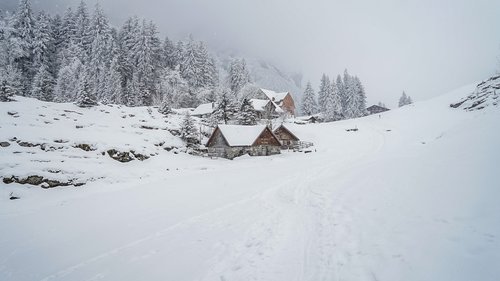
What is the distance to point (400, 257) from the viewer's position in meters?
5.86

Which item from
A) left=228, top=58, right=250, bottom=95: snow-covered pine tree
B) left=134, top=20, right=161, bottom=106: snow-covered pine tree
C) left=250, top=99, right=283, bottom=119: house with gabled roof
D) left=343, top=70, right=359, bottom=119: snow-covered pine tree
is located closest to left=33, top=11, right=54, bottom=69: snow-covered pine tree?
left=134, top=20, right=161, bottom=106: snow-covered pine tree

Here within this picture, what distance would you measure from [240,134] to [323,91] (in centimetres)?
5149

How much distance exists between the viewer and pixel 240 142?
41125 millimetres

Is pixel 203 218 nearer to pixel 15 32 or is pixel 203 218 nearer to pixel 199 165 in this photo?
pixel 199 165

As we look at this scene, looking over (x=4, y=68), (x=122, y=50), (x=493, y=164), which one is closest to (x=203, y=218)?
(x=493, y=164)

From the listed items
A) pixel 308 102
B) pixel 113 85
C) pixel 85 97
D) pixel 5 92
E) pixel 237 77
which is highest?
pixel 237 77

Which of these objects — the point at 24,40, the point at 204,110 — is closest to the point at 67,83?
the point at 24,40

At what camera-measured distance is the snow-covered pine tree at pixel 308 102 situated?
84.9m

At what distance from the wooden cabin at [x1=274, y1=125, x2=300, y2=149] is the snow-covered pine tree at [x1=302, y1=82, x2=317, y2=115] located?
37.8m

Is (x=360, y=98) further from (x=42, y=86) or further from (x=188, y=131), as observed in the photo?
(x=42, y=86)

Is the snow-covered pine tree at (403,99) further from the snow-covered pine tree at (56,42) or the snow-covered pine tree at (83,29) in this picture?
the snow-covered pine tree at (56,42)

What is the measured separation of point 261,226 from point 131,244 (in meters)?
4.81

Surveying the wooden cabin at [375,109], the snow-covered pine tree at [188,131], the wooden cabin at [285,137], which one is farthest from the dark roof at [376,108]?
the snow-covered pine tree at [188,131]

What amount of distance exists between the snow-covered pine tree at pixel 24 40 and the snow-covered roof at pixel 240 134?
44.4m
